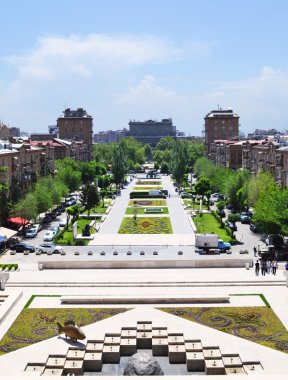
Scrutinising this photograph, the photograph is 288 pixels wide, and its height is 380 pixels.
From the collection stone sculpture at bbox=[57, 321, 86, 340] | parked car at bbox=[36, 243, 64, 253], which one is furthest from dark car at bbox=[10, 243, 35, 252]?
stone sculpture at bbox=[57, 321, 86, 340]

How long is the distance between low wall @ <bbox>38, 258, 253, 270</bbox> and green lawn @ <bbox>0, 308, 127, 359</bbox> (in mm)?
11147

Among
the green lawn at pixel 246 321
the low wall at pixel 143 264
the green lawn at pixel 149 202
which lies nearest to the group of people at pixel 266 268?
the low wall at pixel 143 264

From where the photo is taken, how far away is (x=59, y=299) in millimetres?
35594

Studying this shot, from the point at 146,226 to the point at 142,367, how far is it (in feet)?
148

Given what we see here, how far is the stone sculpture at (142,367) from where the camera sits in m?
21.6

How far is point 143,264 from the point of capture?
4456 cm

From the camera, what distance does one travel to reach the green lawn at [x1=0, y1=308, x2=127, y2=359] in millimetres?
28281

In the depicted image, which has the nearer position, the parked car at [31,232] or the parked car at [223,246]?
the parked car at [223,246]

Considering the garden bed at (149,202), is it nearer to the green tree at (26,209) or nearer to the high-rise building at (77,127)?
the green tree at (26,209)

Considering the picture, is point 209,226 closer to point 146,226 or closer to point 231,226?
point 231,226

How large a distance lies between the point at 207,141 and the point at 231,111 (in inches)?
503

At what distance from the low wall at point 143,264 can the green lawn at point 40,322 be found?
1115 cm

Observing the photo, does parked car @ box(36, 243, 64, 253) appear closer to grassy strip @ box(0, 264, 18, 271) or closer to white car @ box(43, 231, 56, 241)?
white car @ box(43, 231, 56, 241)

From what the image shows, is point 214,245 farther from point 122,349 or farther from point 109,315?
point 122,349
